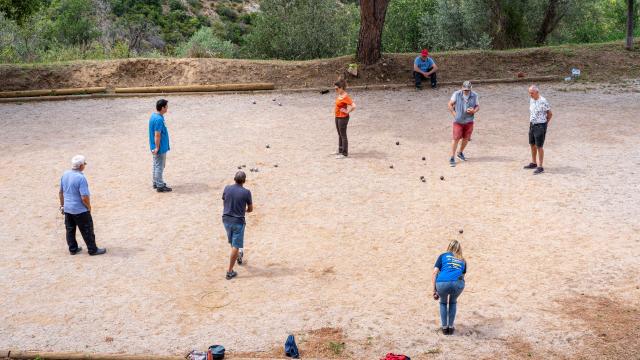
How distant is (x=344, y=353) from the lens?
9.52 m

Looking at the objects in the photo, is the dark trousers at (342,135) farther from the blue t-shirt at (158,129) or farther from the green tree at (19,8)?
the green tree at (19,8)

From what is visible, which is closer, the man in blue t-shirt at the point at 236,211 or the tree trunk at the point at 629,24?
the man in blue t-shirt at the point at 236,211

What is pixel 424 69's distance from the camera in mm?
23656

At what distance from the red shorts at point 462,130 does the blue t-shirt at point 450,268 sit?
7347mm

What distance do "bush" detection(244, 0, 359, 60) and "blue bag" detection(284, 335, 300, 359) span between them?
1050 inches

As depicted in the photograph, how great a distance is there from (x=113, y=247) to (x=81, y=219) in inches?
34.3

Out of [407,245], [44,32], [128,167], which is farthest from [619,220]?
[44,32]

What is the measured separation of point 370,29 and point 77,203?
47.7ft

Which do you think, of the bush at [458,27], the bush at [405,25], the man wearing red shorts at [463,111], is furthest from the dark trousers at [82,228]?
the bush at [405,25]

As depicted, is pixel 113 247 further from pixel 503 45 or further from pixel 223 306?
pixel 503 45

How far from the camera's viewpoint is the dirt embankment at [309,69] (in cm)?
2467

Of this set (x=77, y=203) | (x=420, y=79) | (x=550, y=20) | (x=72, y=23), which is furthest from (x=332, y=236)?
(x=72, y=23)

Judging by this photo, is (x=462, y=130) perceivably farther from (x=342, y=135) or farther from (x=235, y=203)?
(x=235, y=203)

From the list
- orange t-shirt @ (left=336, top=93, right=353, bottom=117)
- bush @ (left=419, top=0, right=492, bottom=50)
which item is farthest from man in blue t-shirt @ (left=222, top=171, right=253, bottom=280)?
bush @ (left=419, top=0, right=492, bottom=50)
